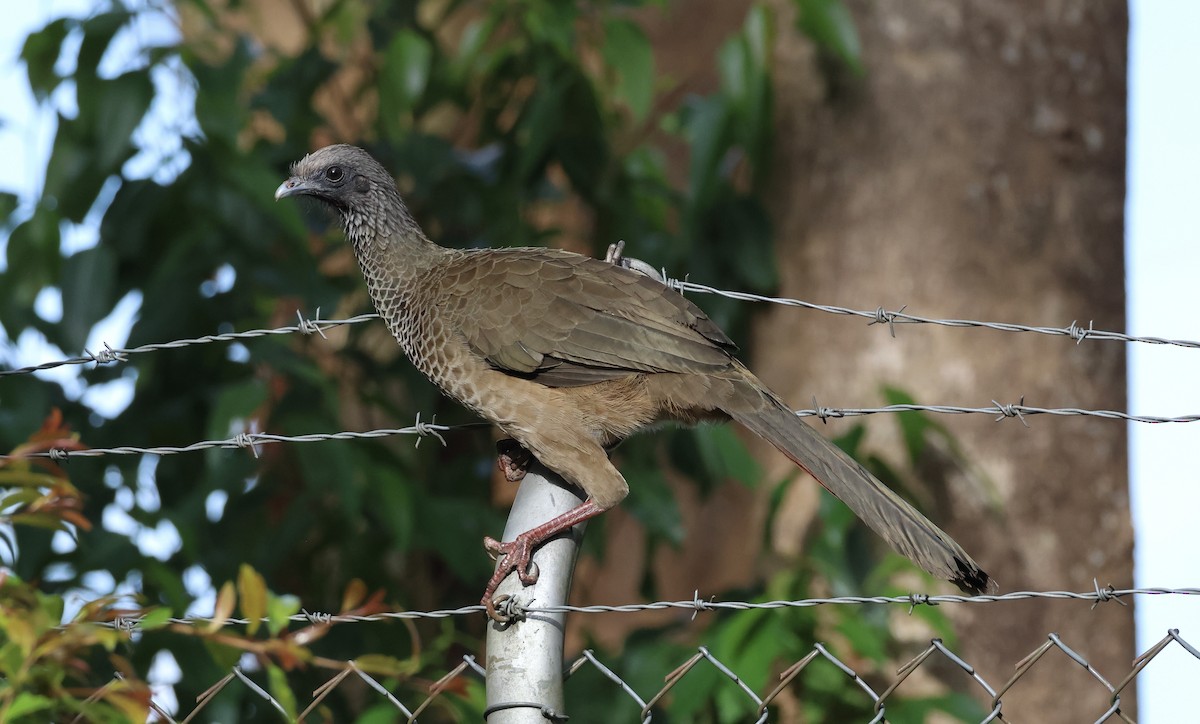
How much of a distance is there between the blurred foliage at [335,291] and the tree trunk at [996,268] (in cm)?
38

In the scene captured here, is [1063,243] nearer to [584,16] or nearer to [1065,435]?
[1065,435]

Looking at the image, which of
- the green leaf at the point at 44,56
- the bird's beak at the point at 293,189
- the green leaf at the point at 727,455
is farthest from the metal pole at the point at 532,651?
the green leaf at the point at 44,56

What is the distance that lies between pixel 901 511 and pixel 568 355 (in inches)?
29.1

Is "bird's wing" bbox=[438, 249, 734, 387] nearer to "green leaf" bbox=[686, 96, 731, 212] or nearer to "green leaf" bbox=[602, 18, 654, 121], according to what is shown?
"green leaf" bbox=[602, 18, 654, 121]

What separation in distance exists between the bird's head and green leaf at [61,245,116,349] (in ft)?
3.86

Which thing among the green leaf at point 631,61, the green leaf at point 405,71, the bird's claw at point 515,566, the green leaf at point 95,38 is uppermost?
the green leaf at point 631,61

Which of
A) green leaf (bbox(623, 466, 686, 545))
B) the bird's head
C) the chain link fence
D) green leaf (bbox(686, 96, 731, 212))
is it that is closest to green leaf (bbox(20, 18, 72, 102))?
the bird's head

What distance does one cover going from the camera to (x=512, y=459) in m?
2.91

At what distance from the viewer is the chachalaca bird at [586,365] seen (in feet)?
8.34

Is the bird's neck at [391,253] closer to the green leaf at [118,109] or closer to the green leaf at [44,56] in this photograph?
the green leaf at [118,109]

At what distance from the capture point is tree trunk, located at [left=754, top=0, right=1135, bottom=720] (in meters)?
4.54

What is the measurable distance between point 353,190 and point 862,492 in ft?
4.83

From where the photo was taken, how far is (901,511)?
2.38m

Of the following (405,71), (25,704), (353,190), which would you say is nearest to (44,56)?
(405,71)
